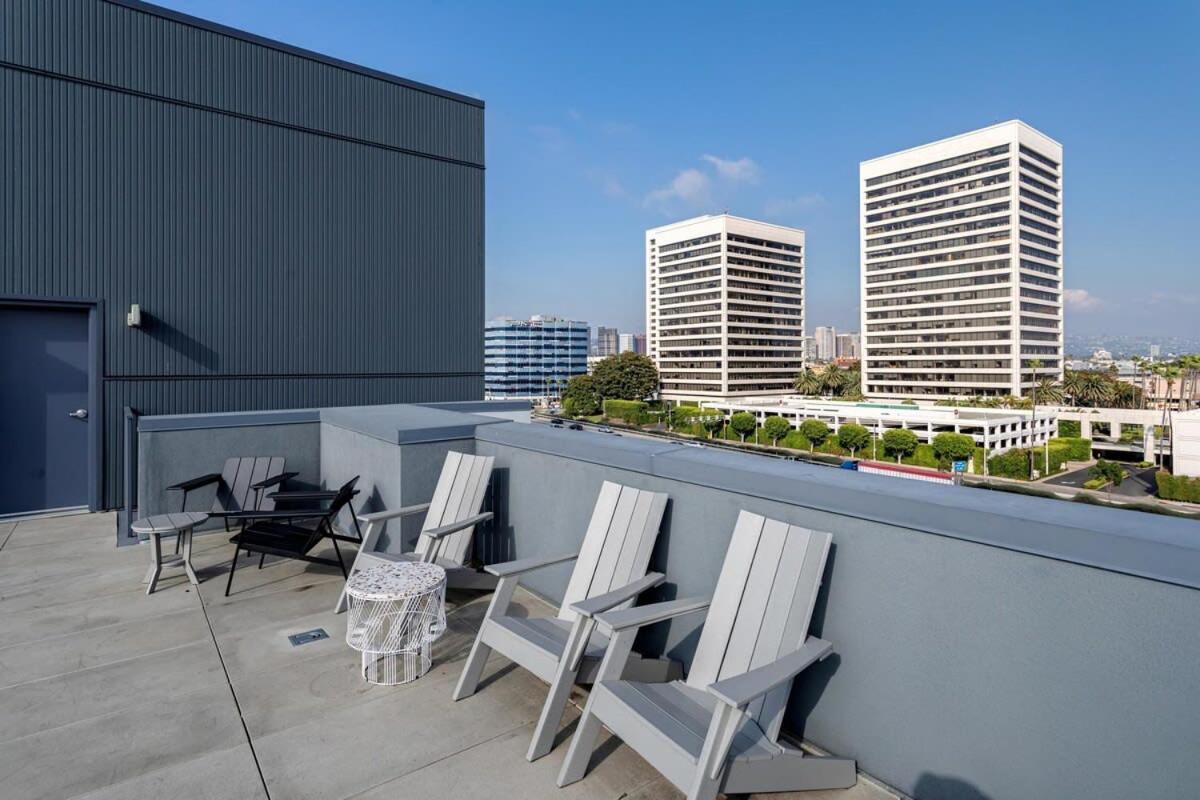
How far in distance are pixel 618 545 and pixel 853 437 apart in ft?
184

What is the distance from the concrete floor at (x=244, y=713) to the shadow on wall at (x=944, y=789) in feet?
0.58

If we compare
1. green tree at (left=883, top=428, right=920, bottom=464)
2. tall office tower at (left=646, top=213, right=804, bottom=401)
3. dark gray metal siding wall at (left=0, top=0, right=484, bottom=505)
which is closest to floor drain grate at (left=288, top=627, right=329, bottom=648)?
dark gray metal siding wall at (left=0, top=0, right=484, bottom=505)

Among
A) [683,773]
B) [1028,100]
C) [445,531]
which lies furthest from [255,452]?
[1028,100]

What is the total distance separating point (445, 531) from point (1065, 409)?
80527 mm

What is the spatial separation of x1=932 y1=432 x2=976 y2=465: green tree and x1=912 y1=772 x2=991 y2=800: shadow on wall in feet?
180

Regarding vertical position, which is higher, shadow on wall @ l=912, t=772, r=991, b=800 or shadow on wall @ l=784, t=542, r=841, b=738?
shadow on wall @ l=784, t=542, r=841, b=738

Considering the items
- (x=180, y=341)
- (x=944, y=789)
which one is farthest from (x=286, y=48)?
(x=944, y=789)

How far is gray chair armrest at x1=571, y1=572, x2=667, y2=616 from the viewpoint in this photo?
2553 mm

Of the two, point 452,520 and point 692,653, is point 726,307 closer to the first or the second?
point 452,520

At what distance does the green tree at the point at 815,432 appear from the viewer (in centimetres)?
5844

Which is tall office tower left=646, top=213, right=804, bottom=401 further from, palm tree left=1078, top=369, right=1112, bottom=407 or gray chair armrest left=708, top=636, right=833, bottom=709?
gray chair armrest left=708, top=636, right=833, bottom=709

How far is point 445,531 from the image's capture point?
3.85 meters

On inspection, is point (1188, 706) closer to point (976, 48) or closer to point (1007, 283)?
point (976, 48)

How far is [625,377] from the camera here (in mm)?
89312
